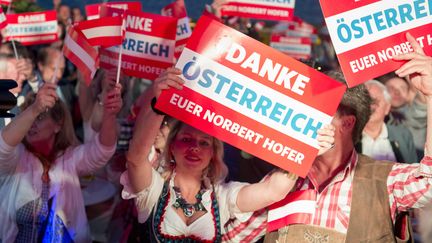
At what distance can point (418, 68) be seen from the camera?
293 centimetres

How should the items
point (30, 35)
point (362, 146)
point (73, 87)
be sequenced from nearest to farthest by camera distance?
point (362, 146), point (30, 35), point (73, 87)

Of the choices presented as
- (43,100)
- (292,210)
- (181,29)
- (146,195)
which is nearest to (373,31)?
(292,210)

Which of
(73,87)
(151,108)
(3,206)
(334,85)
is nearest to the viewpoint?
(334,85)

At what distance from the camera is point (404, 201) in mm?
3027

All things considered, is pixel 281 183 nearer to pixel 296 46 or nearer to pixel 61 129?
pixel 61 129

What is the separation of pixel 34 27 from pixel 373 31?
14.6 feet

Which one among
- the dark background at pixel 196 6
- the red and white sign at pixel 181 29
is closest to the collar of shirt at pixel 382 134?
the red and white sign at pixel 181 29

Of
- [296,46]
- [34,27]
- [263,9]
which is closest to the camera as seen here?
[263,9]

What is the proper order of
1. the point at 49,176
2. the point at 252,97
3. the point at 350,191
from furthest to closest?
1. the point at 49,176
2. the point at 350,191
3. the point at 252,97

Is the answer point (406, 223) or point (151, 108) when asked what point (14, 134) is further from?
point (406, 223)

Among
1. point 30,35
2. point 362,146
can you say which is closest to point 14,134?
point 362,146

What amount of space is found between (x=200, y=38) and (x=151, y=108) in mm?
384

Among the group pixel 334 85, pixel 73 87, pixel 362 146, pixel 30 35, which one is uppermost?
pixel 334 85

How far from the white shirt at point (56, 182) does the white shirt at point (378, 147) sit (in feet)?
6.46
